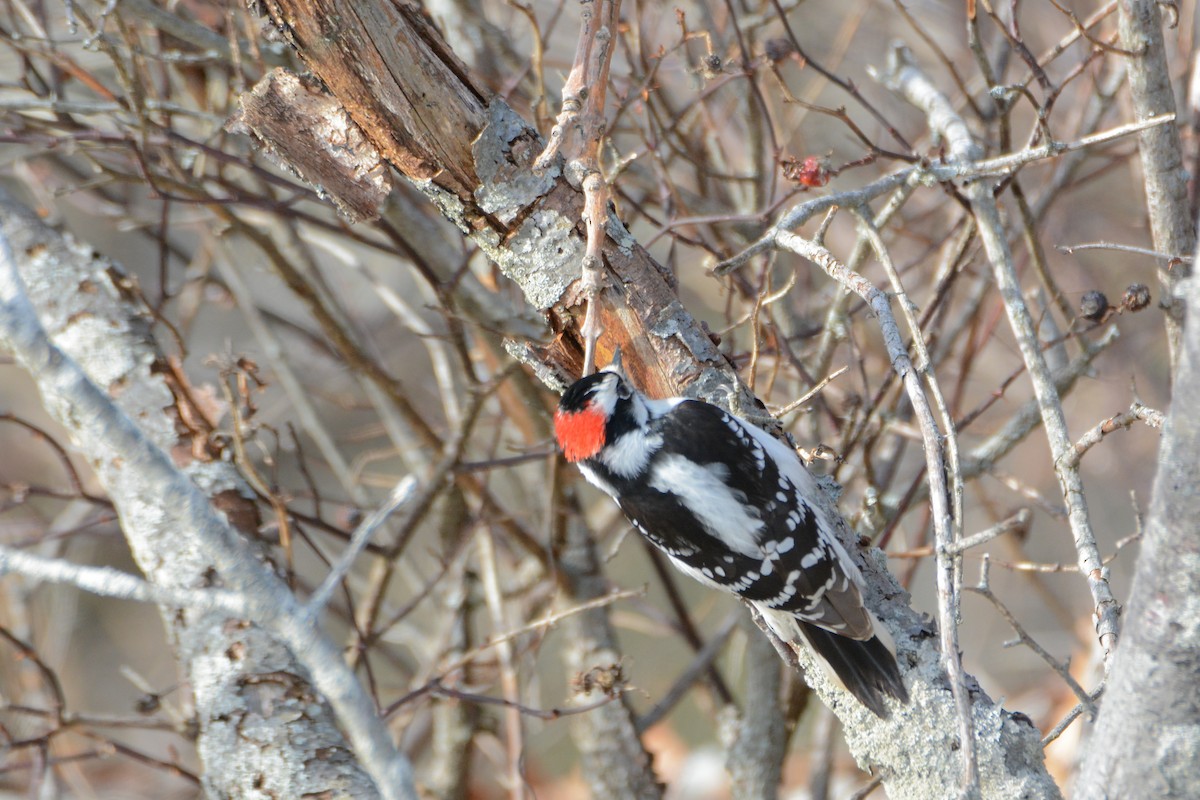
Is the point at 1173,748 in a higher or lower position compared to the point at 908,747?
lower

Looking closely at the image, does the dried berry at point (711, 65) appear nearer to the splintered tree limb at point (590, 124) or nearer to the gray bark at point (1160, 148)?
the splintered tree limb at point (590, 124)

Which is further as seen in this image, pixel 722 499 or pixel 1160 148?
pixel 722 499

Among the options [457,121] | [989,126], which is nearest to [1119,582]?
[989,126]

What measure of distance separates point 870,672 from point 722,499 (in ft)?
2.49

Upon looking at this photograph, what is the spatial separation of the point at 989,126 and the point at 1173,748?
3344 millimetres

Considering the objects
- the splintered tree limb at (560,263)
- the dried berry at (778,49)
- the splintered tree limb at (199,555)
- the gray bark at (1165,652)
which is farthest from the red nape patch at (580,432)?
the gray bark at (1165,652)

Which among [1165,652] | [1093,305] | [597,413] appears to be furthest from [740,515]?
[1165,652]

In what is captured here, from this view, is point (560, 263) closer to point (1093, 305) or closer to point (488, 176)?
point (488, 176)

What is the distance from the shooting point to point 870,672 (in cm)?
267

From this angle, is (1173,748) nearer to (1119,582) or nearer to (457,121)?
(457,121)

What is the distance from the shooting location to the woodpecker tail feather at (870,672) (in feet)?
8.54

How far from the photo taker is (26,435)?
8.31 m

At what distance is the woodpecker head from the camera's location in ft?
9.65

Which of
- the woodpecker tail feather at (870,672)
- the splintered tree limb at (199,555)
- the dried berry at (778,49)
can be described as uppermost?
the dried berry at (778,49)
